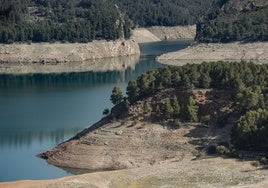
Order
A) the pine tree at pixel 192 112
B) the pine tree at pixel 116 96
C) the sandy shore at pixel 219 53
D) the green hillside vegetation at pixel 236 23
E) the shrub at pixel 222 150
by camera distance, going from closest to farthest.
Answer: the shrub at pixel 222 150
the pine tree at pixel 192 112
the pine tree at pixel 116 96
the sandy shore at pixel 219 53
the green hillside vegetation at pixel 236 23

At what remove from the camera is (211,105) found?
59.4m

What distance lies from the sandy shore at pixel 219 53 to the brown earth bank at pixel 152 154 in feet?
241

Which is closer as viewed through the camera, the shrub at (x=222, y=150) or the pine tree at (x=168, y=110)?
the shrub at (x=222, y=150)

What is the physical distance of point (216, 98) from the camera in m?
60.2

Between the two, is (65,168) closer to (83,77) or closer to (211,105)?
(211,105)

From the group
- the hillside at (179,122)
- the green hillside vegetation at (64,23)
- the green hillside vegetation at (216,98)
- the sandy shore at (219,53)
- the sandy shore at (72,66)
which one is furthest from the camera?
the green hillside vegetation at (64,23)

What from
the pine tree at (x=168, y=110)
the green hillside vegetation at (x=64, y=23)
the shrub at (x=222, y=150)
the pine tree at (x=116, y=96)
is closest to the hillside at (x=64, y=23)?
the green hillside vegetation at (x=64, y=23)

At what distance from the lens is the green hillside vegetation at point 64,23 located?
518ft

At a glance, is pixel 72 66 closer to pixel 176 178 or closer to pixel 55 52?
pixel 55 52

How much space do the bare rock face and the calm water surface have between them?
78.0ft

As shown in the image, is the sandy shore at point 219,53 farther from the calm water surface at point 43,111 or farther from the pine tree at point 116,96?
the pine tree at point 116,96

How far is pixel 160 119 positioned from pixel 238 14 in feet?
351

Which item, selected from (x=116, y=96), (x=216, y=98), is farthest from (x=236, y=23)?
(x=216, y=98)

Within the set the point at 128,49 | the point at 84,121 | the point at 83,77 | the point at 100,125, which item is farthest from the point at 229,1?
the point at 100,125
